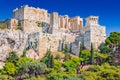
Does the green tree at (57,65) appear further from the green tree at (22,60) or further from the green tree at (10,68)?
the green tree at (10,68)

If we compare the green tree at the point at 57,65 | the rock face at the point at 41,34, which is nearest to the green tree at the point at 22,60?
the rock face at the point at 41,34

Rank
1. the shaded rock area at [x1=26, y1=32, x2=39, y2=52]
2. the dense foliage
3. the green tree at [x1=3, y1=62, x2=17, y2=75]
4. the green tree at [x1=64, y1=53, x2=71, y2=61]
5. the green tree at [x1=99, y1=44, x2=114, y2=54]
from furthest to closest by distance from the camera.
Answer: the shaded rock area at [x1=26, y1=32, x2=39, y2=52] < the green tree at [x1=99, y1=44, x2=114, y2=54] < the green tree at [x1=64, y1=53, x2=71, y2=61] < the green tree at [x1=3, y1=62, x2=17, y2=75] < the dense foliage

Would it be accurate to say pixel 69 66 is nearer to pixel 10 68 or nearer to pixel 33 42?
pixel 10 68

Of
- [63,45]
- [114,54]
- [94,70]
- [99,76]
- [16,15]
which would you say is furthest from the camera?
[16,15]

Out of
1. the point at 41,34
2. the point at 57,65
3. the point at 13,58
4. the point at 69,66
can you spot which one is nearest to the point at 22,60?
the point at 13,58

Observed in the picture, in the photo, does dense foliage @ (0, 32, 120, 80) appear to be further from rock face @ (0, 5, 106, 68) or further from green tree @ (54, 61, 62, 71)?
rock face @ (0, 5, 106, 68)

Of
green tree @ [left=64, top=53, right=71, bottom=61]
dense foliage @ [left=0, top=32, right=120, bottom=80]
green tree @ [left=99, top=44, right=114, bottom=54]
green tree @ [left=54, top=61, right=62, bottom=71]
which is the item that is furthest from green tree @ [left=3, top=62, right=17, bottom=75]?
green tree @ [left=99, top=44, right=114, bottom=54]

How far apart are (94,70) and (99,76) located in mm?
4349

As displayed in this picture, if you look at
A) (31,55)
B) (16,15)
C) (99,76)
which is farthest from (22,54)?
(99,76)

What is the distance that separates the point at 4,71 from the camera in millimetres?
60969

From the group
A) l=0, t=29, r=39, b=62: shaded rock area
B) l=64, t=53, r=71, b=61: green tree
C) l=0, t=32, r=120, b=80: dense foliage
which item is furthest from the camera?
l=0, t=29, r=39, b=62: shaded rock area

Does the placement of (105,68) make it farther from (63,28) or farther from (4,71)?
(63,28)

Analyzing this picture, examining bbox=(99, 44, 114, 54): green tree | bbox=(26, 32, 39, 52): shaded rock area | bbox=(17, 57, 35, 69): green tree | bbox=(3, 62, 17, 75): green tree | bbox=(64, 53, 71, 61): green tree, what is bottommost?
bbox=(3, 62, 17, 75): green tree

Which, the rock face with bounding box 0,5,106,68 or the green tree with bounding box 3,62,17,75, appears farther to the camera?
the rock face with bounding box 0,5,106,68
